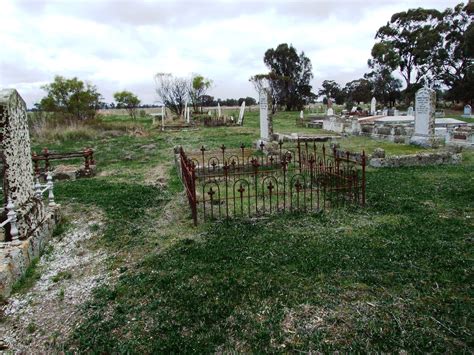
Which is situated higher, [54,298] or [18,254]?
[18,254]

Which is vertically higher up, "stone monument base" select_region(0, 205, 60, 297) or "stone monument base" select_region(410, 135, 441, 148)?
"stone monument base" select_region(410, 135, 441, 148)

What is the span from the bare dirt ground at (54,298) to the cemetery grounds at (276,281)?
0.03 meters

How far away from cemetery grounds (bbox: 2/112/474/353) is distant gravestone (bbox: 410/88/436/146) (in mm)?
6799

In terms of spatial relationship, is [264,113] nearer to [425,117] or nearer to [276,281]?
[425,117]

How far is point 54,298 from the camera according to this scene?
13.3 ft

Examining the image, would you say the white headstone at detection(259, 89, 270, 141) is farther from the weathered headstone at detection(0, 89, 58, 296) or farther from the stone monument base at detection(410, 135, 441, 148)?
the weathered headstone at detection(0, 89, 58, 296)

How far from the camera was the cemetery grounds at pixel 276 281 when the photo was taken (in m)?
3.14

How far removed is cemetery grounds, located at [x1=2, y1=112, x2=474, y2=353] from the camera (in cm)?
314

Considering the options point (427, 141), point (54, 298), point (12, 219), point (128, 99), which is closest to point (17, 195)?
point (12, 219)

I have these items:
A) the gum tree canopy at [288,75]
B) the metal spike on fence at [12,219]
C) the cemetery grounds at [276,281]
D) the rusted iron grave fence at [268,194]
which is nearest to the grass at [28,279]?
the cemetery grounds at [276,281]

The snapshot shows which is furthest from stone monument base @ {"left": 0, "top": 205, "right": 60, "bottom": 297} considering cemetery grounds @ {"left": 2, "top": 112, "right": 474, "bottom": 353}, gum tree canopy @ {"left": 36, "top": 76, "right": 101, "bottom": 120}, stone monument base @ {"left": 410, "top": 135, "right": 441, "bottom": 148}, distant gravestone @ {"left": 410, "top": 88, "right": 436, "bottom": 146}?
gum tree canopy @ {"left": 36, "top": 76, "right": 101, "bottom": 120}

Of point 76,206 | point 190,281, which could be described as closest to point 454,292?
point 190,281

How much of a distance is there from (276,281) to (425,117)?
11.8m

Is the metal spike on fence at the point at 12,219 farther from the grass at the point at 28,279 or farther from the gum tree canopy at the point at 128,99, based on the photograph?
the gum tree canopy at the point at 128,99
